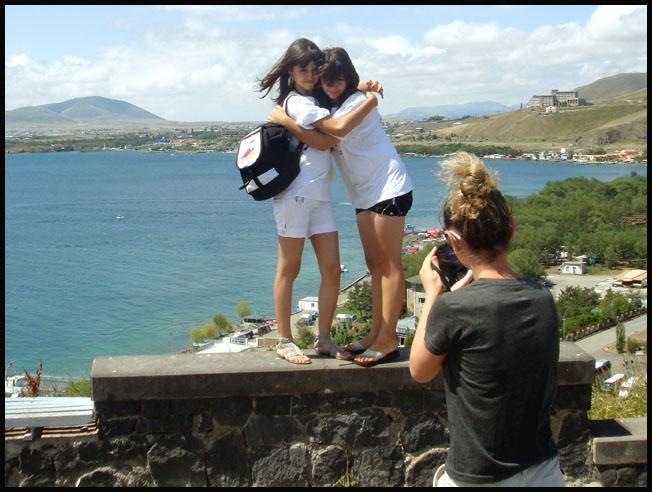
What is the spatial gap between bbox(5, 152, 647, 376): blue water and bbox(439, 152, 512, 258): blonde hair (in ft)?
56.9

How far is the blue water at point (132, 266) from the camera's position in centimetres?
3738

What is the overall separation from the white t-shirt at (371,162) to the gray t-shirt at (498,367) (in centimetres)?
173

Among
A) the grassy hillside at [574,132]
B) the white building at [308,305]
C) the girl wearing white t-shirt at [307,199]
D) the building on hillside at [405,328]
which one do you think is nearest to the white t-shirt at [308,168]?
the girl wearing white t-shirt at [307,199]

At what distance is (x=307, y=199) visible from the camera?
13.5 feet

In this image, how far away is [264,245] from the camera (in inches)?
2362

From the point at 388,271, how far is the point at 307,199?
53 cm

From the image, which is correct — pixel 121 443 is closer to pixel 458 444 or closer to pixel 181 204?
pixel 458 444

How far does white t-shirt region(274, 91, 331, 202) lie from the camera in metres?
4.10

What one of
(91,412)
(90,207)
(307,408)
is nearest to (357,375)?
(307,408)

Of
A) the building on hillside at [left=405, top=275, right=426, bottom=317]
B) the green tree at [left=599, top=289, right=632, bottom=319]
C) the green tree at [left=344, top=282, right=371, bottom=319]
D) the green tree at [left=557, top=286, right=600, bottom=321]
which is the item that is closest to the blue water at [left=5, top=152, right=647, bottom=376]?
the green tree at [left=344, top=282, right=371, bottom=319]

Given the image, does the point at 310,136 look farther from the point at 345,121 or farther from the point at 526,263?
the point at 526,263

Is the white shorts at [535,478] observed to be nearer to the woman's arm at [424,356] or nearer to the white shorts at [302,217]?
the woman's arm at [424,356]

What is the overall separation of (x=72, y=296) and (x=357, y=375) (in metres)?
44.7

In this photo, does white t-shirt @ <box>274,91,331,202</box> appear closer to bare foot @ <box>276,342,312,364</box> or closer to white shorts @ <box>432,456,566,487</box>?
bare foot @ <box>276,342,312,364</box>
